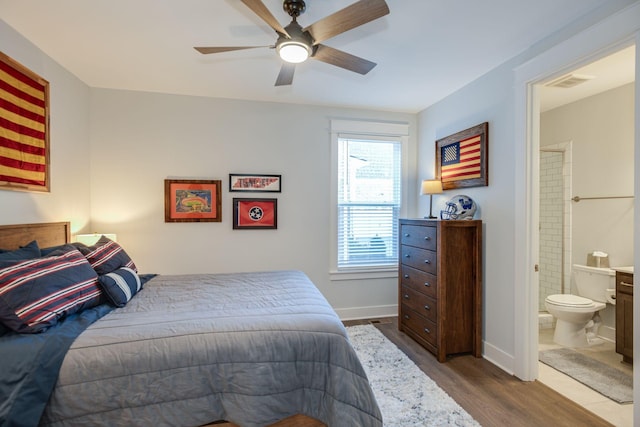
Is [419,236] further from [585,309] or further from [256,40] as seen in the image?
[256,40]

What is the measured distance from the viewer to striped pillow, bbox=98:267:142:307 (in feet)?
6.42

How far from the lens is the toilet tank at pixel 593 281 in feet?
10.1

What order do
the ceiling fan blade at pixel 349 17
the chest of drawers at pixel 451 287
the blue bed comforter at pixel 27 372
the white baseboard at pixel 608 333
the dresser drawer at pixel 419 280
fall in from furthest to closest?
the white baseboard at pixel 608 333
the dresser drawer at pixel 419 280
the chest of drawers at pixel 451 287
the ceiling fan blade at pixel 349 17
the blue bed comforter at pixel 27 372

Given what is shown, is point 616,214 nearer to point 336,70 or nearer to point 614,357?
point 614,357

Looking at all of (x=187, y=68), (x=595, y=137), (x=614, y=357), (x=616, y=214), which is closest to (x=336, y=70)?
(x=187, y=68)

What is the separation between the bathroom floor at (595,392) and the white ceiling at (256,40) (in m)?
2.64

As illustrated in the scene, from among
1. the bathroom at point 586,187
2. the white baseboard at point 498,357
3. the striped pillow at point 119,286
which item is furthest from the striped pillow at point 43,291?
the bathroom at point 586,187

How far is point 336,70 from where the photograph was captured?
2.84 meters

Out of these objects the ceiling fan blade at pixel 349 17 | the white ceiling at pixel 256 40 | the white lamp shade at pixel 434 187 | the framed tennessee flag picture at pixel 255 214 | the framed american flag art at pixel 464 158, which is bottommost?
the framed tennessee flag picture at pixel 255 214

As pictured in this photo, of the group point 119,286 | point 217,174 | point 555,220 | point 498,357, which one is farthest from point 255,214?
point 555,220

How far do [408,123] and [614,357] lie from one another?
318cm

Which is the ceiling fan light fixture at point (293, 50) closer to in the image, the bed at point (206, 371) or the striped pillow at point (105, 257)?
the bed at point (206, 371)

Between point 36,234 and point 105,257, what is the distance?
647 mm

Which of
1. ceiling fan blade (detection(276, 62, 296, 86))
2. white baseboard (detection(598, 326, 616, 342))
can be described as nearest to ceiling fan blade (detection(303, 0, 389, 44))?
ceiling fan blade (detection(276, 62, 296, 86))
